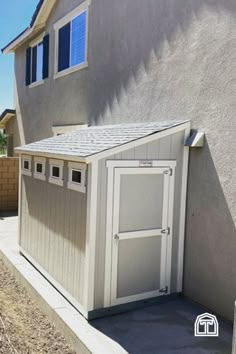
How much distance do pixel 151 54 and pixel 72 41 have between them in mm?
5114

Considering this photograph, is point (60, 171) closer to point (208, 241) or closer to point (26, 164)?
point (26, 164)

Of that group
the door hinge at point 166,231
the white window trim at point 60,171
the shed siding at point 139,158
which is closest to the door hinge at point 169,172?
the shed siding at point 139,158

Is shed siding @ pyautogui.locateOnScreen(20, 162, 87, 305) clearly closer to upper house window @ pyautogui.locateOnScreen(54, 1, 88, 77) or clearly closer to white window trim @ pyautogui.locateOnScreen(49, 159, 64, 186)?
white window trim @ pyautogui.locateOnScreen(49, 159, 64, 186)

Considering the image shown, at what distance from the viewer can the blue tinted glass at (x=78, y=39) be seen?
11414mm

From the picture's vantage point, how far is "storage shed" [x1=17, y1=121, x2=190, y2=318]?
20.1 ft

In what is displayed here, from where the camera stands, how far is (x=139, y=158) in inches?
254

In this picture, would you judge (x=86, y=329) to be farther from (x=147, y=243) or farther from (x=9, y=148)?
(x=9, y=148)

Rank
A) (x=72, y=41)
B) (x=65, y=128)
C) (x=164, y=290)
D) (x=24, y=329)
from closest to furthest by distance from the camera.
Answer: (x=24, y=329), (x=164, y=290), (x=72, y=41), (x=65, y=128)

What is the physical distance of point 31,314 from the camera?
267 inches

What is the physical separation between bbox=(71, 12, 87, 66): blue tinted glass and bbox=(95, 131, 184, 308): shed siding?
5956mm

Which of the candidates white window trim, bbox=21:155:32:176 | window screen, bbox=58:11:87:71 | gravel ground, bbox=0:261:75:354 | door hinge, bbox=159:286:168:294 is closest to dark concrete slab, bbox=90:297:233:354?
door hinge, bbox=159:286:168:294

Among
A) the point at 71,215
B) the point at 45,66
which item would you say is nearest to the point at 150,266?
the point at 71,215

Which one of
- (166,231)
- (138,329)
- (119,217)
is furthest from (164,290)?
(119,217)

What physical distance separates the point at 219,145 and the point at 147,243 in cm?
222
